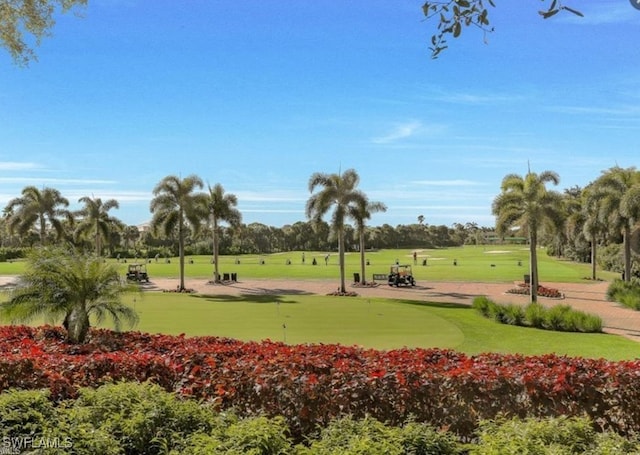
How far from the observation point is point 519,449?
425 centimetres

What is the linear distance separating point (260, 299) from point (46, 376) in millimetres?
23126

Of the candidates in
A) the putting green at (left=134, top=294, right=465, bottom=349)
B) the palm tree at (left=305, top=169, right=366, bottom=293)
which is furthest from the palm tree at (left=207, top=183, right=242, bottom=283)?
the putting green at (left=134, top=294, right=465, bottom=349)

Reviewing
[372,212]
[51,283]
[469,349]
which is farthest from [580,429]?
[372,212]

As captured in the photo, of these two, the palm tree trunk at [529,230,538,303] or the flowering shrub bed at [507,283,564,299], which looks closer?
the palm tree trunk at [529,230,538,303]

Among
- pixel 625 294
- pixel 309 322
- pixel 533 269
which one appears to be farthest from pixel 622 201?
pixel 309 322

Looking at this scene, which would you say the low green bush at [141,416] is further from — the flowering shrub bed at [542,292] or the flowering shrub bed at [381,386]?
the flowering shrub bed at [542,292]

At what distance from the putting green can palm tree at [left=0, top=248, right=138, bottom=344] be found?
15.5ft

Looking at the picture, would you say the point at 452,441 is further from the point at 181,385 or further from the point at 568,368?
the point at 181,385

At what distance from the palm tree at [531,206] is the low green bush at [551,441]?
24599 mm

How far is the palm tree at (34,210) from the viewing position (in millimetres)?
50500

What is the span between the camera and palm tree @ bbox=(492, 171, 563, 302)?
28.4 metres

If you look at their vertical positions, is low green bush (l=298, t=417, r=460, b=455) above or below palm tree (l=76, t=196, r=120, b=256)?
below

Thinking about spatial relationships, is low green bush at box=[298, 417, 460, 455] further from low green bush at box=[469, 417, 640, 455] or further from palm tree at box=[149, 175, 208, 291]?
palm tree at box=[149, 175, 208, 291]

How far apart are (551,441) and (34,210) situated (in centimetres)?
5569
